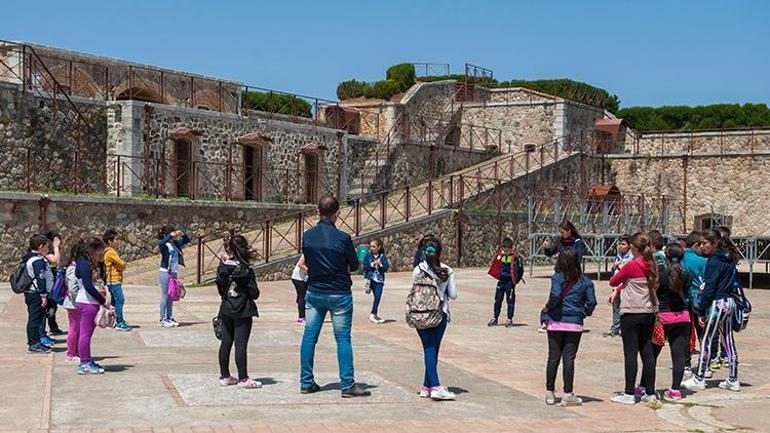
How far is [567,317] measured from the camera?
8406mm

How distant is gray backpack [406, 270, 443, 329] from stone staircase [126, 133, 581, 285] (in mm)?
13232

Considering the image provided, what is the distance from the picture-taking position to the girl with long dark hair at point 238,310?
8.64m

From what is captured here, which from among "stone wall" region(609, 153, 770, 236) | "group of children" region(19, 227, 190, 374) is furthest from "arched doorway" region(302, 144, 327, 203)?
"group of children" region(19, 227, 190, 374)

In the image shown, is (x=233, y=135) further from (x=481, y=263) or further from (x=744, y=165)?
(x=744, y=165)

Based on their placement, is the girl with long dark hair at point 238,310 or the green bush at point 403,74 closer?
the girl with long dark hair at point 238,310

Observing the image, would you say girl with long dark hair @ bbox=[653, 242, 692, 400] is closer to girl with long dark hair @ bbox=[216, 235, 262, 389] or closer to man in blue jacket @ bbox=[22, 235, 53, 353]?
girl with long dark hair @ bbox=[216, 235, 262, 389]

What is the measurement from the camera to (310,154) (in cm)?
3167

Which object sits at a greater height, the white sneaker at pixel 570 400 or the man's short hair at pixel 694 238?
the man's short hair at pixel 694 238

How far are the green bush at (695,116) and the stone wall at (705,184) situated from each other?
8852mm

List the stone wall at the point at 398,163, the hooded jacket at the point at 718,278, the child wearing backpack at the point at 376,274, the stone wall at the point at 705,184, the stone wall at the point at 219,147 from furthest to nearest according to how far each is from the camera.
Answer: the stone wall at the point at 705,184 < the stone wall at the point at 398,163 < the stone wall at the point at 219,147 < the child wearing backpack at the point at 376,274 < the hooded jacket at the point at 718,278

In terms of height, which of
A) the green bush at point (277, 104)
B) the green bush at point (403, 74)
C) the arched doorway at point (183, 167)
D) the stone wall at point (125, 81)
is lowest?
the arched doorway at point (183, 167)

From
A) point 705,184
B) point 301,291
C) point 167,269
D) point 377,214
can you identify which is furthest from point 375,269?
point 705,184

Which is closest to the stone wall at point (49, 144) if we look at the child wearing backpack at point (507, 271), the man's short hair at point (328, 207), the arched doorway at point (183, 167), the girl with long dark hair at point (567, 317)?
the arched doorway at point (183, 167)

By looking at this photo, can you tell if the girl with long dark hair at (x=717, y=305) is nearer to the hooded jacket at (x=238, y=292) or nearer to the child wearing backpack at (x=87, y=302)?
the hooded jacket at (x=238, y=292)
